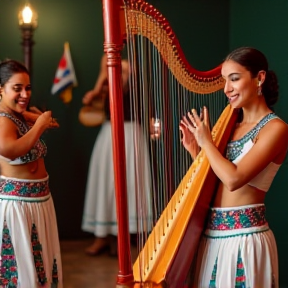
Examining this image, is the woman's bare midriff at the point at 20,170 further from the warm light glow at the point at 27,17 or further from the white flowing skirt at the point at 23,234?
the warm light glow at the point at 27,17

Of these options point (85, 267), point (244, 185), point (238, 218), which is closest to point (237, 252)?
point (238, 218)

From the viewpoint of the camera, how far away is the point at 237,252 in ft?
6.08

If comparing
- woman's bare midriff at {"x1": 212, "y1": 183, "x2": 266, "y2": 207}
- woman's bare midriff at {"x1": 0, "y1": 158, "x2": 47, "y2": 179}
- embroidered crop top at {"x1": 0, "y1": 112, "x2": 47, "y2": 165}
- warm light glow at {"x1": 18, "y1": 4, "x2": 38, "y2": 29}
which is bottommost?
woman's bare midriff at {"x1": 212, "y1": 183, "x2": 266, "y2": 207}

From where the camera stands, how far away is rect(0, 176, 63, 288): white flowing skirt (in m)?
2.43

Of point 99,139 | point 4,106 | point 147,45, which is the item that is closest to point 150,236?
point 147,45

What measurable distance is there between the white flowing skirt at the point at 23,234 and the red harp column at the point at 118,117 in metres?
0.89

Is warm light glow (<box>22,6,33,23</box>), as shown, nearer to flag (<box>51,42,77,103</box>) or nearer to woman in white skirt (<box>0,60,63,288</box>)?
flag (<box>51,42,77,103</box>)

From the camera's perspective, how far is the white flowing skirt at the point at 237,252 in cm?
185

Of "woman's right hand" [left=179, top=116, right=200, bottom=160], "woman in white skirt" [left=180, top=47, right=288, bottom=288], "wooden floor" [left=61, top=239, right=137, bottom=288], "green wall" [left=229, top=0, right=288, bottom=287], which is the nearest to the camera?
"woman in white skirt" [left=180, top=47, right=288, bottom=288]

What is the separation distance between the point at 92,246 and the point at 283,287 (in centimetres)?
147

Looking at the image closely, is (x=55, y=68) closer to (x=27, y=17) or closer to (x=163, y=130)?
(x=27, y=17)

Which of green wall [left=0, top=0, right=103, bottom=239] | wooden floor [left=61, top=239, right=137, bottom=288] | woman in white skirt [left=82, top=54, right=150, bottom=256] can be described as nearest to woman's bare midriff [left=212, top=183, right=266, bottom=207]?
wooden floor [left=61, top=239, right=137, bottom=288]

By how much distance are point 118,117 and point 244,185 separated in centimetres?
50

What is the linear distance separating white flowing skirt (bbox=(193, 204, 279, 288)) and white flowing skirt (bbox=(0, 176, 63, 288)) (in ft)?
2.66
